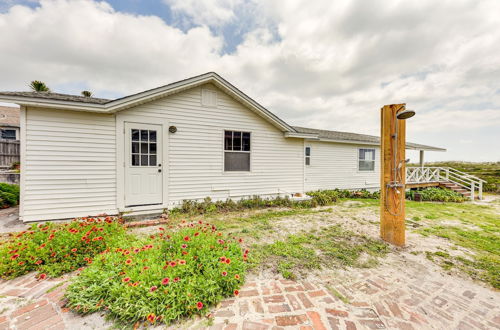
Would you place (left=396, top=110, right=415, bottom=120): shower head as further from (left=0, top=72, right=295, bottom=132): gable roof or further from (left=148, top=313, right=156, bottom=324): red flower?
(left=148, top=313, right=156, bottom=324): red flower

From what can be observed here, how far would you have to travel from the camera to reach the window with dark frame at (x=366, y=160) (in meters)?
10.5

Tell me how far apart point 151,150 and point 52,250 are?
3.33 m

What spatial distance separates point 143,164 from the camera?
5449mm

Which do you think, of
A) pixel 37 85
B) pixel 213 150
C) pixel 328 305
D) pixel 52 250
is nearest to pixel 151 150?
pixel 213 150

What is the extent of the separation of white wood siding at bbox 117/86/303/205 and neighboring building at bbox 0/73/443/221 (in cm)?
3

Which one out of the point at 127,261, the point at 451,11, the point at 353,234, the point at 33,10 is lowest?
the point at 353,234

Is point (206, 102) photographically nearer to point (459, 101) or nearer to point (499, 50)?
point (499, 50)

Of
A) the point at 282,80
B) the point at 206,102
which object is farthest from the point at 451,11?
the point at 206,102

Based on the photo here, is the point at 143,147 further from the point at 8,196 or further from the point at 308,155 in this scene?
the point at 308,155

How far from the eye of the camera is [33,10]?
5645 millimetres

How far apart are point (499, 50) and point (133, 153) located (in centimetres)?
1206

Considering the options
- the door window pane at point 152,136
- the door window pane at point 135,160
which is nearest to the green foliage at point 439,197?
the door window pane at point 152,136

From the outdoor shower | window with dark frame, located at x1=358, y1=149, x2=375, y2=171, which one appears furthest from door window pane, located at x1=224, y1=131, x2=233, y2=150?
window with dark frame, located at x1=358, y1=149, x2=375, y2=171

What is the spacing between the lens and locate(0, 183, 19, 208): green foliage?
225 inches
